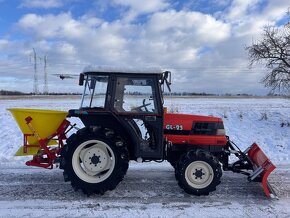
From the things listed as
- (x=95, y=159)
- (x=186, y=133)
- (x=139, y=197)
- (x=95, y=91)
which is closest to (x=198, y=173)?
(x=186, y=133)

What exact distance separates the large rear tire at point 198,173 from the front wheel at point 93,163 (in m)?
1.02

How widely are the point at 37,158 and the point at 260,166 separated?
4068 millimetres

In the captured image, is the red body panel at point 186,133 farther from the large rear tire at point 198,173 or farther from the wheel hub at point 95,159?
the wheel hub at point 95,159

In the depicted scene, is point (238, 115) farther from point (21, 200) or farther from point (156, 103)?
point (21, 200)

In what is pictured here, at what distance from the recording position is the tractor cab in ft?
20.0

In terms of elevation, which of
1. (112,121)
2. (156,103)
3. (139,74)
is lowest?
(112,121)

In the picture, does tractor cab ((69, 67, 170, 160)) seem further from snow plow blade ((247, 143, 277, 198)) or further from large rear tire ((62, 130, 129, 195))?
snow plow blade ((247, 143, 277, 198))

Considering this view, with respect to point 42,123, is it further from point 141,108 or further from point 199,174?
point 199,174

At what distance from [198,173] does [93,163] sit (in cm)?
186

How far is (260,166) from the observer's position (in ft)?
20.2

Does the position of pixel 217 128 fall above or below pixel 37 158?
above

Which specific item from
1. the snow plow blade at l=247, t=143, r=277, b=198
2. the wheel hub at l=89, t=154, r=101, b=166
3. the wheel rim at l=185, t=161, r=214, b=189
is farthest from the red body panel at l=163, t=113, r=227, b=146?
the wheel hub at l=89, t=154, r=101, b=166

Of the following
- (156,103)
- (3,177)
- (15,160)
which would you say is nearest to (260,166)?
(156,103)

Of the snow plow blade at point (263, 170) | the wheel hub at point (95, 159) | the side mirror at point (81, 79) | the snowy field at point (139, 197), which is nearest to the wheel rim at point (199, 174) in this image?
the snowy field at point (139, 197)
